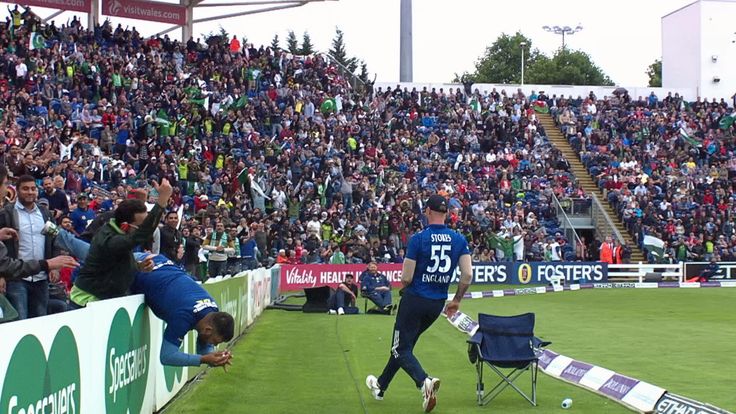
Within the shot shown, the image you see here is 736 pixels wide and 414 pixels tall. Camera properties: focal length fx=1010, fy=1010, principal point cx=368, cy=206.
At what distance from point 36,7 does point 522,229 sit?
72.6ft

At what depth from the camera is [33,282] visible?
9.71m

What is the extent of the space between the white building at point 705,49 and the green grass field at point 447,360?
3940 centimetres

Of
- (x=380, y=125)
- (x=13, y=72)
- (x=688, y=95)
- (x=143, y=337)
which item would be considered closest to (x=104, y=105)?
(x=13, y=72)

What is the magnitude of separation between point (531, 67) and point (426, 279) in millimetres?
114583

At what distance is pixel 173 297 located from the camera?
786cm

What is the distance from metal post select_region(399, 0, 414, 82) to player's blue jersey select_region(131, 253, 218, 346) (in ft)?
153

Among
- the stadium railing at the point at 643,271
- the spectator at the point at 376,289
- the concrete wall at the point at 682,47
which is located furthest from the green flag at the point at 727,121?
Result: the spectator at the point at 376,289

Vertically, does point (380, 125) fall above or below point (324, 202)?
above

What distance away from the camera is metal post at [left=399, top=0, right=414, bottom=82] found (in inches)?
2115

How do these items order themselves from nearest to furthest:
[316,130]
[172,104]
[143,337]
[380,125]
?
[143,337]
[172,104]
[316,130]
[380,125]

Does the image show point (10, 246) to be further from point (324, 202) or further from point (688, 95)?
point (688, 95)

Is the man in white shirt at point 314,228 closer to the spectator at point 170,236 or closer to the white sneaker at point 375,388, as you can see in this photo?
the spectator at point 170,236

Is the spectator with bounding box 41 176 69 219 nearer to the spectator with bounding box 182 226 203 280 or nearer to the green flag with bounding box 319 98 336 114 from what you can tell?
the spectator with bounding box 182 226 203 280

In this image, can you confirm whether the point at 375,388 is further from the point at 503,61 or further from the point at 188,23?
the point at 503,61
